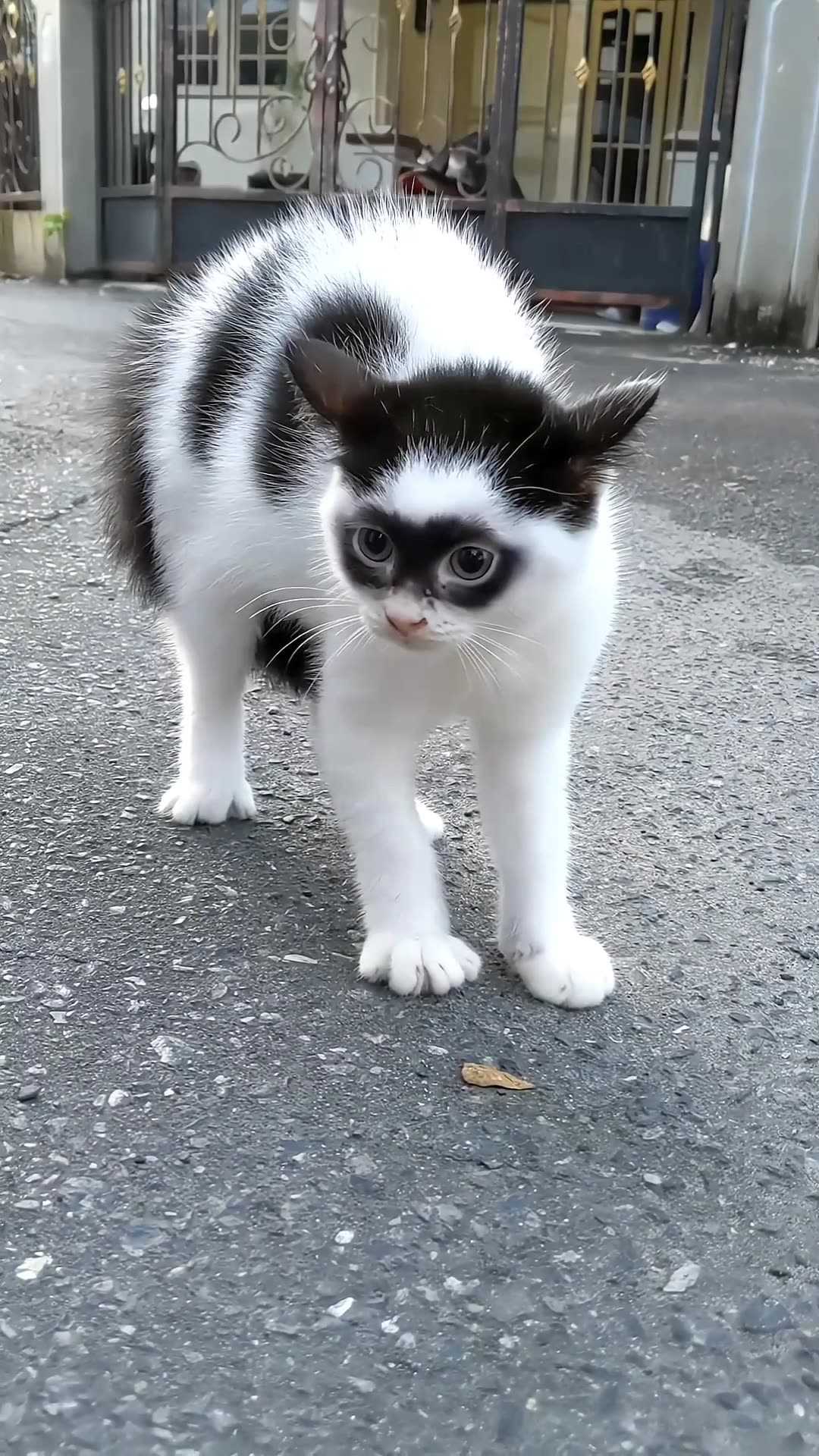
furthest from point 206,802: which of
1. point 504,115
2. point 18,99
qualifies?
point 18,99

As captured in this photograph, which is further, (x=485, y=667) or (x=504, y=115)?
(x=504, y=115)

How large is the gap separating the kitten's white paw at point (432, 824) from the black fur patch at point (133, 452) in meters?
0.50

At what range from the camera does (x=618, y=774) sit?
2094mm

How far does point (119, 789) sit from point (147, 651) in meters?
0.63

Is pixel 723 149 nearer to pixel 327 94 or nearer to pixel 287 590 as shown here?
pixel 327 94

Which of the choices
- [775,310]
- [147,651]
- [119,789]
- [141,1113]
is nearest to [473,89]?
[775,310]

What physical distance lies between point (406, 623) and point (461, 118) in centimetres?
839

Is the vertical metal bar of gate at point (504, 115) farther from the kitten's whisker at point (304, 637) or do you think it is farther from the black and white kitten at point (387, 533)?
the kitten's whisker at point (304, 637)

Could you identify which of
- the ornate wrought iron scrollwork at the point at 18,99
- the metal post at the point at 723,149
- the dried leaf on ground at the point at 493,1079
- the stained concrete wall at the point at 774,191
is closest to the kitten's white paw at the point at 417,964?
the dried leaf on ground at the point at 493,1079

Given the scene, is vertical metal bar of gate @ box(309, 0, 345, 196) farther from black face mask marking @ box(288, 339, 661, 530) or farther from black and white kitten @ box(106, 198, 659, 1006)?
black face mask marking @ box(288, 339, 661, 530)

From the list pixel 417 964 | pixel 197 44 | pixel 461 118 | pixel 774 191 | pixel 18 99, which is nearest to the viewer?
pixel 417 964

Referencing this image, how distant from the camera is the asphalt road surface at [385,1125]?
95cm

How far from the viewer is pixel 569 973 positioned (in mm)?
1461

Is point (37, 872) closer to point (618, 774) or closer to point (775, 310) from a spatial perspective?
point (618, 774)
